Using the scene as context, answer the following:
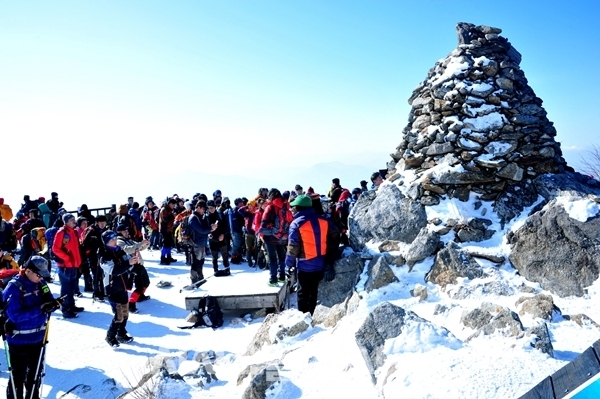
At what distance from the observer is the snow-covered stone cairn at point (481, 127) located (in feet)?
25.1

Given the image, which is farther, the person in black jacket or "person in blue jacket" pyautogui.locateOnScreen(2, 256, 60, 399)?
the person in black jacket

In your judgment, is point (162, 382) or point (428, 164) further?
point (428, 164)

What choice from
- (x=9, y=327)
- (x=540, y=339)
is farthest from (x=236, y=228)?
(x=540, y=339)

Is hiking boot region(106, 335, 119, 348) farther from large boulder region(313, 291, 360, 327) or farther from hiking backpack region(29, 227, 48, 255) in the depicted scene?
hiking backpack region(29, 227, 48, 255)

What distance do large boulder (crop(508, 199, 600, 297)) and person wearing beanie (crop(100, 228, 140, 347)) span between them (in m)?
6.52

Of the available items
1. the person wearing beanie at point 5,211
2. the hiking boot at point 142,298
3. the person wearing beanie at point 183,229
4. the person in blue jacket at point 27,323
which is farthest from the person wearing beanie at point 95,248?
the person wearing beanie at point 5,211

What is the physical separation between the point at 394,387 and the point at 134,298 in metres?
6.88

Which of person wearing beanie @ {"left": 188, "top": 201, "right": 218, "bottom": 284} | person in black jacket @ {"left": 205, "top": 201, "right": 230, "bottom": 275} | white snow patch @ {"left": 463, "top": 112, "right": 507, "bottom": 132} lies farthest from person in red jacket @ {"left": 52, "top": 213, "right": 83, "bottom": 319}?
white snow patch @ {"left": 463, "top": 112, "right": 507, "bottom": 132}

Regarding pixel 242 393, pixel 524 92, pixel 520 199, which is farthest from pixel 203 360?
pixel 524 92

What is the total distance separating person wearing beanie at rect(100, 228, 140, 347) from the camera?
6961mm

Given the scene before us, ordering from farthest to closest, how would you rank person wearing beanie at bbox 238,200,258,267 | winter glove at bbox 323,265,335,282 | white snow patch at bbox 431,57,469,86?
1. person wearing beanie at bbox 238,200,258,267
2. white snow patch at bbox 431,57,469,86
3. winter glove at bbox 323,265,335,282

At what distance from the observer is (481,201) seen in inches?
304

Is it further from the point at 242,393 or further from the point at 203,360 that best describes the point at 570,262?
the point at 203,360

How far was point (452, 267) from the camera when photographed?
673 cm
